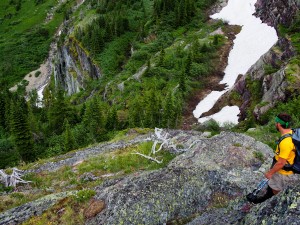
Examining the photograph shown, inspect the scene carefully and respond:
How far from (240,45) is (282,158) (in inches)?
2310

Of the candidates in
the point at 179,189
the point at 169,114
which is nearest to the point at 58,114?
the point at 169,114

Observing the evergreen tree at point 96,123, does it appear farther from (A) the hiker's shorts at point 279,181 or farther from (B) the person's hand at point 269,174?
(B) the person's hand at point 269,174

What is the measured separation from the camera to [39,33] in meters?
168

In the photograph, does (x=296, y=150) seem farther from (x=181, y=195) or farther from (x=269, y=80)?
(x=269, y=80)

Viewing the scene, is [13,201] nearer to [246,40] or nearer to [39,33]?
[246,40]

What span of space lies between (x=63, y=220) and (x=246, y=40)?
197 feet

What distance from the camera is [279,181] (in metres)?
9.55

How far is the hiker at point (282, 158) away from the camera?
8.73 m

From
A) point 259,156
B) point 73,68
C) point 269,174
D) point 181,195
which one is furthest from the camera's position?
point 73,68

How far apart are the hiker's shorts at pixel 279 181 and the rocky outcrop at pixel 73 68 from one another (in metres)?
77.9

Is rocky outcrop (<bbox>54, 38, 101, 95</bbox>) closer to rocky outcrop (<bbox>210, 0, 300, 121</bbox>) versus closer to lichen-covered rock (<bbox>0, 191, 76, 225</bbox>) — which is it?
rocky outcrop (<bbox>210, 0, 300, 121</bbox>)

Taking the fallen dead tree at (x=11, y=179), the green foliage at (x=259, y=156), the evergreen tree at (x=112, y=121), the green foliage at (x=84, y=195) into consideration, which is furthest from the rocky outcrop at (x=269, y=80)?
the fallen dead tree at (x=11, y=179)

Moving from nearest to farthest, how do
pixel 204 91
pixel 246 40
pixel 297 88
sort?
pixel 297 88, pixel 204 91, pixel 246 40

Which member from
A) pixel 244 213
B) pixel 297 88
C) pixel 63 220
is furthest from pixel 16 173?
pixel 297 88
